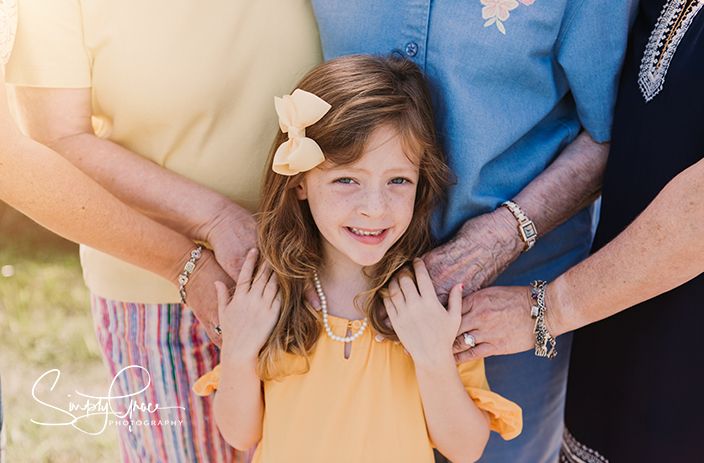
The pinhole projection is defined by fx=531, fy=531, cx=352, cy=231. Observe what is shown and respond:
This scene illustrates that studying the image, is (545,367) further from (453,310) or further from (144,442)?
(144,442)

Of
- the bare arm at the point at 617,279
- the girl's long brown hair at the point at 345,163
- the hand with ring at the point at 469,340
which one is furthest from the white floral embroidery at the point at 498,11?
the hand with ring at the point at 469,340

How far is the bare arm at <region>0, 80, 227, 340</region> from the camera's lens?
135cm

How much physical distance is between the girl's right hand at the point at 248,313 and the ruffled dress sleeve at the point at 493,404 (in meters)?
0.59

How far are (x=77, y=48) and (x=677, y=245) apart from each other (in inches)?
67.1

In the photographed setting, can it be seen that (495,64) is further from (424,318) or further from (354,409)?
(354,409)

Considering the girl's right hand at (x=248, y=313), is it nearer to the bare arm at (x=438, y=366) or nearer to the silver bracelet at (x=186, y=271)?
the silver bracelet at (x=186, y=271)

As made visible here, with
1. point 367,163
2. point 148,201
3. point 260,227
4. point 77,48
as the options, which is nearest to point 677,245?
point 367,163

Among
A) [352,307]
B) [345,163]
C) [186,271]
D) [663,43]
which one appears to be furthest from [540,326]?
[186,271]

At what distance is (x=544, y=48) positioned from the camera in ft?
4.99

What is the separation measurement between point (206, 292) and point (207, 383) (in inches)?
11.7

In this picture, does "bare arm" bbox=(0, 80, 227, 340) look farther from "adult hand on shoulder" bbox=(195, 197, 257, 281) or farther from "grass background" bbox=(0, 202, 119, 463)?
"grass background" bbox=(0, 202, 119, 463)

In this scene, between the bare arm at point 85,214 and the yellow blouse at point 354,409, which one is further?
the yellow blouse at point 354,409

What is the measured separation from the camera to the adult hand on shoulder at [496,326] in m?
1.51

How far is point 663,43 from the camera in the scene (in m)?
1.40
